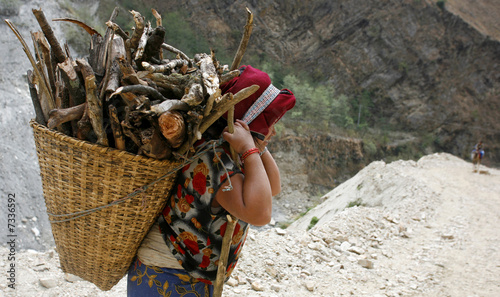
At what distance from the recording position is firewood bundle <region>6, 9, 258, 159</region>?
1010 millimetres

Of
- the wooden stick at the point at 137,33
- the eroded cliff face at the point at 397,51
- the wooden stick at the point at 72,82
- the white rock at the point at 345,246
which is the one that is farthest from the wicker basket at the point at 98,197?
the eroded cliff face at the point at 397,51

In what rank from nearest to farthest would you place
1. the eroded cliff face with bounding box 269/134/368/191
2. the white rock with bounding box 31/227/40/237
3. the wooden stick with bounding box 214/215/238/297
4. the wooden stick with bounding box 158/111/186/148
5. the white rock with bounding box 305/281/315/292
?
1. the wooden stick with bounding box 158/111/186/148
2. the wooden stick with bounding box 214/215/238/297
3. the white rock with bounding box 305/281/315/292
4. the white rock with bounding box 31/227/40/237
5. the eroded cliff face with bounding box 269/134/368/191

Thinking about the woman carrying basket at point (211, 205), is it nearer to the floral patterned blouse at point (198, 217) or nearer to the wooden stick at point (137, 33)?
the floral patterned blouse at point (198, 217)

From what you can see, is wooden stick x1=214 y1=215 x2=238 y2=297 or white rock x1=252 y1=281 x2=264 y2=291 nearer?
wooden stick x1=214 y1=215 x2=238 y2=297

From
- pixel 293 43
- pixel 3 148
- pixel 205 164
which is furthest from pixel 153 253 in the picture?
pixel 293 43

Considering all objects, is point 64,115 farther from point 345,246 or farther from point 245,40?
point 345,246

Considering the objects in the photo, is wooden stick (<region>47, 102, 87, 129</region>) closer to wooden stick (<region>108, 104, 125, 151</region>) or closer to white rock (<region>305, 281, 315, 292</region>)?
wooden stick (<region>108, 104, 125, 151</region>)

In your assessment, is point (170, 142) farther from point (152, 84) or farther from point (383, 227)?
point (383, 227)

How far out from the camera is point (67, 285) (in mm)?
2764

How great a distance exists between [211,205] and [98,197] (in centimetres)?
36

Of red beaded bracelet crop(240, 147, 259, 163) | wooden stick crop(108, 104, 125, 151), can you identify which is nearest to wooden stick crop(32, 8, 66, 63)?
wooden stick crop(108, 104, 125, 151)

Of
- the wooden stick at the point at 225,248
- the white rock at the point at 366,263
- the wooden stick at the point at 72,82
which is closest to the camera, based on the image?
the wooden stick at the point at 72,82

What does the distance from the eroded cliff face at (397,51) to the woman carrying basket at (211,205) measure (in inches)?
965

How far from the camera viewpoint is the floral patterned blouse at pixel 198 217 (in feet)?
3.84
